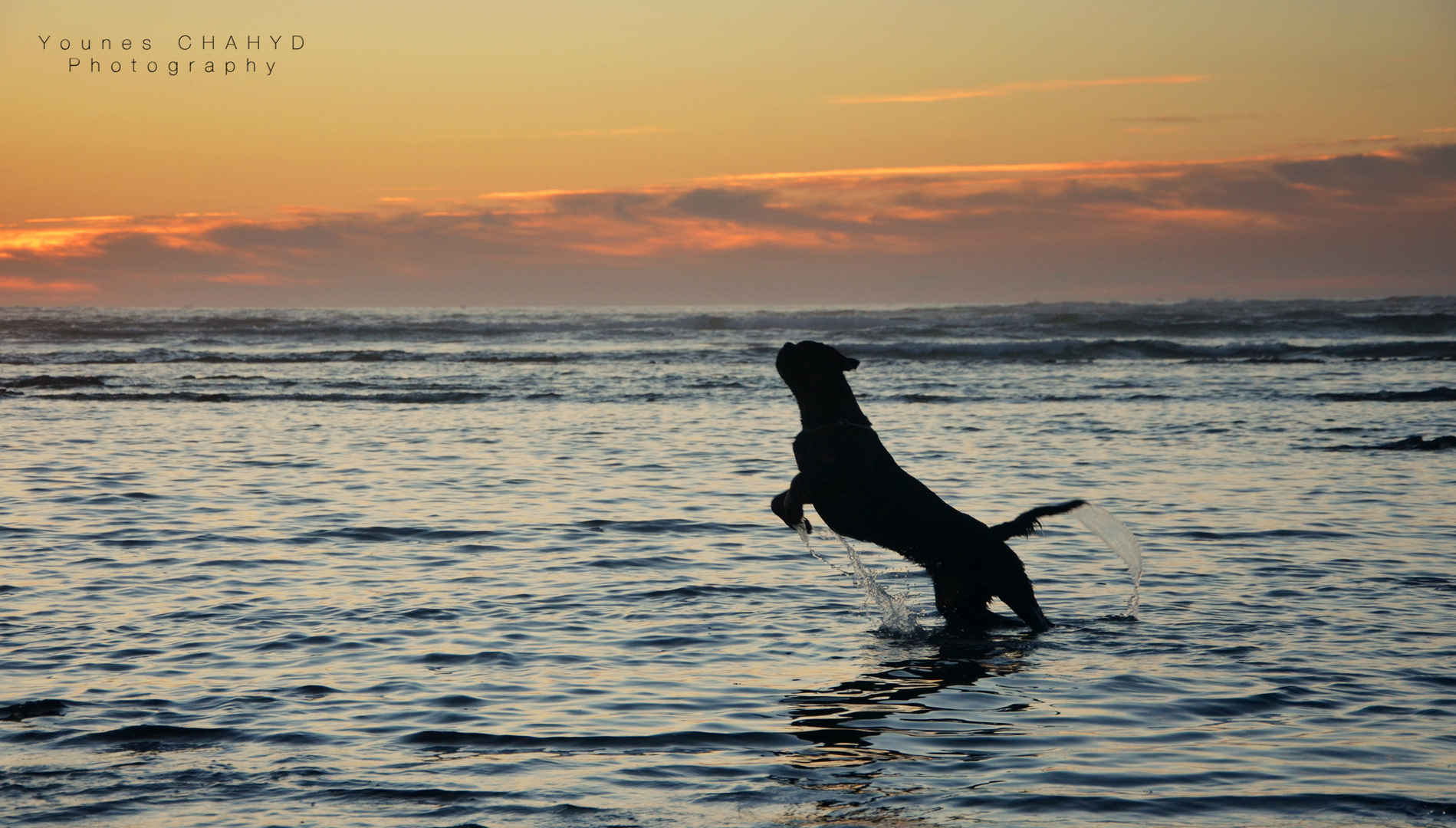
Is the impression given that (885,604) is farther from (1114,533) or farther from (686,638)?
(1114,533)

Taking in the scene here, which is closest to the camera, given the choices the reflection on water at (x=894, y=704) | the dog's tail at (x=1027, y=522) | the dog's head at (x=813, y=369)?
the reflection on water at (x=894, y=704)

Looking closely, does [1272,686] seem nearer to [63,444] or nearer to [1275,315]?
[63,444]

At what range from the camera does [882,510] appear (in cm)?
651

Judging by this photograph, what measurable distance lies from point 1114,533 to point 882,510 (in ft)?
4.02

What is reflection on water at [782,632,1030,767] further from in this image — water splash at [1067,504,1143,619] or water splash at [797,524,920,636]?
water splash at [1067,504,1143,619]

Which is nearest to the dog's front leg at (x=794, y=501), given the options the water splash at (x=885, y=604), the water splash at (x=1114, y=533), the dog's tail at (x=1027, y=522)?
the water splash at (x=885, y=604)

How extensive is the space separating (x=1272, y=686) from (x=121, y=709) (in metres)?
5.01

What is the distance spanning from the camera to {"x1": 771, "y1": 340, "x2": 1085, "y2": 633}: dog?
6.50 meters

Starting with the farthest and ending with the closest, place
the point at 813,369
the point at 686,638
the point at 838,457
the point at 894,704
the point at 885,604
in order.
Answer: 1. the point at 885,604
2. the point at 813,369
3. the point at 838,457
4. the point at 686,638
5. the point at 894,704

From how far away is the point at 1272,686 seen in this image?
5.50m

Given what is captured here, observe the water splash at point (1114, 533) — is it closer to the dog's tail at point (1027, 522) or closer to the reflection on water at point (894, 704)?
the dog's tail at point (1027, 522)

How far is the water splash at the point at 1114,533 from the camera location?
249 inches

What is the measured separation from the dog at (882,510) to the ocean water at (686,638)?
281mm

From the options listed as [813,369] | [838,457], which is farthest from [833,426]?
[813,369]
